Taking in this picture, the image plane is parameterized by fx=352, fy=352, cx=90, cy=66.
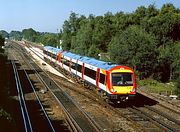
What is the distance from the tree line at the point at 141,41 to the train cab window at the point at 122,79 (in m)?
7.88

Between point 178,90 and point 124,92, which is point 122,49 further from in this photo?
point 124,92

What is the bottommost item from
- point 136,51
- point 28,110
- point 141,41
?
point 28,110

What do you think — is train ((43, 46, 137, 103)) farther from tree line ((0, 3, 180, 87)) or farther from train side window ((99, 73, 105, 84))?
tree line ((0, 3, 180, 87))

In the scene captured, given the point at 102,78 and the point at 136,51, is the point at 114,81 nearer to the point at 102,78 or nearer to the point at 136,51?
the point at 102,78

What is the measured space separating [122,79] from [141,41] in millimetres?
18911

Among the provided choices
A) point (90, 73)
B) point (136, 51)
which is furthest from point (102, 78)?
point (136, 51)

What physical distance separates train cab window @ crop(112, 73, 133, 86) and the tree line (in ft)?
25.8

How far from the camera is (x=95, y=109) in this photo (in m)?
24.0

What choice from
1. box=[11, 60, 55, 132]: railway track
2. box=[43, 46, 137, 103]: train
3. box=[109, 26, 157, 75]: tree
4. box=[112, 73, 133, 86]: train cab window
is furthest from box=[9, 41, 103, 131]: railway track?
box=[109, 26, 157, 75]: tree

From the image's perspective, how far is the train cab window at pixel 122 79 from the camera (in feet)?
79.3

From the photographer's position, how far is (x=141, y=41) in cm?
4244

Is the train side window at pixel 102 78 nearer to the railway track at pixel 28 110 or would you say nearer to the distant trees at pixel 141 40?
the railway track at pixel 28 110

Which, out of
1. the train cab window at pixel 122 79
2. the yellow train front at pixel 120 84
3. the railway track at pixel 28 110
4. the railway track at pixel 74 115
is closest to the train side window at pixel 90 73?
the railway track at pixel 74 115

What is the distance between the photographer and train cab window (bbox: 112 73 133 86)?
24156 millimetres
